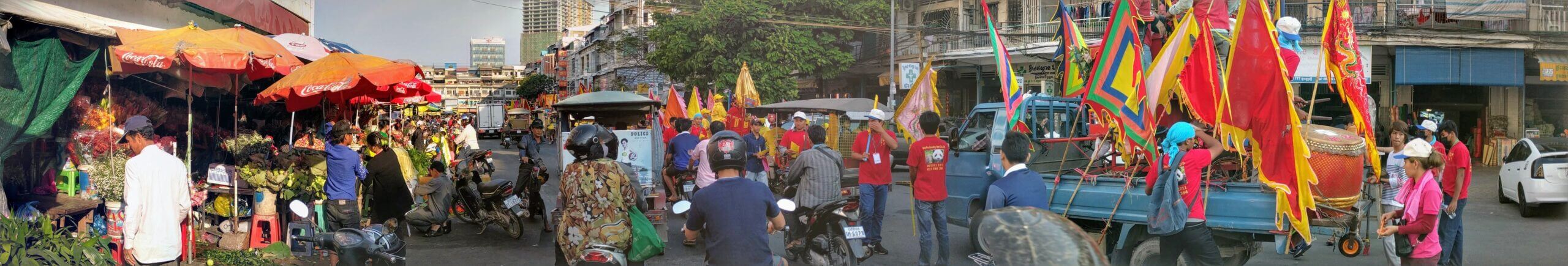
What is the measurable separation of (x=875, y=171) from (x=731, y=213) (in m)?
3.67

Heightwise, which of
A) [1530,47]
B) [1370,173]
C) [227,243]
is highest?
[1530,47]

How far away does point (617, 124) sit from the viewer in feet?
43.8

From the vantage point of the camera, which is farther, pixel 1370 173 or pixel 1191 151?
pixel 1370 173

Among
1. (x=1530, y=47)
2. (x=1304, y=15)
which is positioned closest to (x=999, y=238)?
(x=1304, y=15)

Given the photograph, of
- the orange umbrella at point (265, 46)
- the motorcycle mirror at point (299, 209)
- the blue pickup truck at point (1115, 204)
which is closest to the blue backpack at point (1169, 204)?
the blue pickup truck at point (1115, 204)

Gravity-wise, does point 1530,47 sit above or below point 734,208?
above

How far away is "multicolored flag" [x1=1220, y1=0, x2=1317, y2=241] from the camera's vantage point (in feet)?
Answer: 20.2

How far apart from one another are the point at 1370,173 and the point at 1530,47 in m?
16.7

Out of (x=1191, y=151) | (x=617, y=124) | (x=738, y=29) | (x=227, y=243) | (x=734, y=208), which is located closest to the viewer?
(x=734, y=208)

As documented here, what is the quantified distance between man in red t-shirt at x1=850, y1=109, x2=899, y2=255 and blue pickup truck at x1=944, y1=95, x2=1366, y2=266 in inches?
34.2

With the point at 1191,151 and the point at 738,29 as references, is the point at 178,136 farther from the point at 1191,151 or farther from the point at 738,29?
the point at 738,29

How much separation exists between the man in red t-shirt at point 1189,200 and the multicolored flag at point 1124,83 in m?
1.37

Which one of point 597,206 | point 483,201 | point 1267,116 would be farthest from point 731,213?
point 483,201

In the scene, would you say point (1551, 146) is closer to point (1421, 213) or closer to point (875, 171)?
point (1421, 213)
